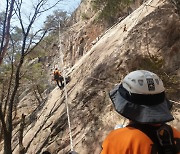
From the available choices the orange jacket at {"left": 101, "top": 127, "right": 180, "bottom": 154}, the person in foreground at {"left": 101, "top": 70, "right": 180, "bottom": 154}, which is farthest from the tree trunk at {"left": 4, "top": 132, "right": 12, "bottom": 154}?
the orange jacket at {"left": 101, "top": 127, "right": 180, "bottom": 154}

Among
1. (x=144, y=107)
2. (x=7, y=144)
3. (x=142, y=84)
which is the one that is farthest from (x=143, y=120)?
(x=7, y=144)

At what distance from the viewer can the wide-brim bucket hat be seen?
1510mm

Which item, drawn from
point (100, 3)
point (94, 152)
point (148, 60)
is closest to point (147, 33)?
point (148, 60)

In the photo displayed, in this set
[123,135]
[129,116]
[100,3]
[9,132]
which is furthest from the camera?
[100,3]

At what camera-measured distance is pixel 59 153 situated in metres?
8.37

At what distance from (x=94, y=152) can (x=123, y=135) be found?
6.02 m

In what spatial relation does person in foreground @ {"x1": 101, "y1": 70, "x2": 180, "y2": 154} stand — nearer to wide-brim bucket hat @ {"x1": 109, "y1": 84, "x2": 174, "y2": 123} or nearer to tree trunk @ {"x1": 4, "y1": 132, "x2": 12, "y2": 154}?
wide-brim bucket hat @ {"x1": 109, "y1": 84, "x2": 174, "y2": 123}

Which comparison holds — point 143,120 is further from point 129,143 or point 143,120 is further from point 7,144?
point 7,144

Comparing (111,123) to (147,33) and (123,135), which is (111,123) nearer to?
(147,33)

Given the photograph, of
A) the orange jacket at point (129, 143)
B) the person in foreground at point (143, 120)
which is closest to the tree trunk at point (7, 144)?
the person in foreground at point (143, 120)

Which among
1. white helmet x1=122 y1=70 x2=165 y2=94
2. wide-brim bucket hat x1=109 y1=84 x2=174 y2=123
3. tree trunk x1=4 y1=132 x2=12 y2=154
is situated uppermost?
white helmet x1=122 y1=70 x2=165 y2=94

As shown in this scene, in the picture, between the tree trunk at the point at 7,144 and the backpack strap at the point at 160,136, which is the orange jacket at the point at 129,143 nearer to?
the backpack strap at the point at 160,136

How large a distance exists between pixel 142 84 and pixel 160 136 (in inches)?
11.6

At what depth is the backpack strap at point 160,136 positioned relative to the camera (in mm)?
1408
